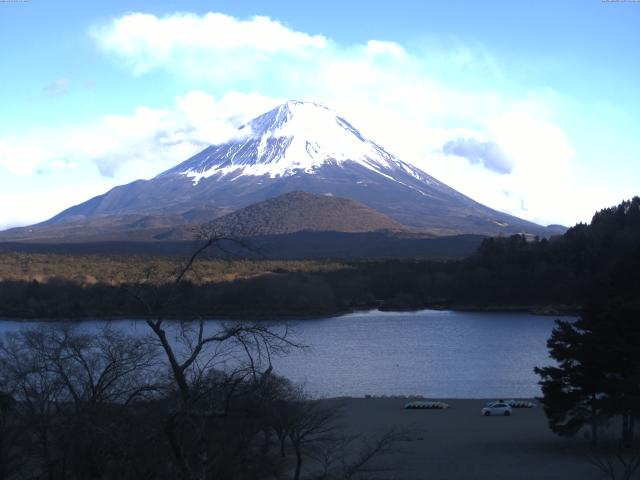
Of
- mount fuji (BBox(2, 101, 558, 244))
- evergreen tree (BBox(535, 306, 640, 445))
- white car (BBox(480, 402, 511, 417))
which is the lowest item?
white car (BBox(480, 402, 511, 417))

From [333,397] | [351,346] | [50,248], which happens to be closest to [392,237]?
[50,248]

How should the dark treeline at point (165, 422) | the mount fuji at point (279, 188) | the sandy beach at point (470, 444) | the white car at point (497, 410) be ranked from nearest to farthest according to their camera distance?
the dark treeline at point (165, 422)
the sandy beach at point (470, 444)
the white car at point (497, 410)
the mount fuji at point (279, 188)

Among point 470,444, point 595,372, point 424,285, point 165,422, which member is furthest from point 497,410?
point 424,285

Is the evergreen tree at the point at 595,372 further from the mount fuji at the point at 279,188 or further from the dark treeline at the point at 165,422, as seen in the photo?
the mount fuji at the point at 279,188

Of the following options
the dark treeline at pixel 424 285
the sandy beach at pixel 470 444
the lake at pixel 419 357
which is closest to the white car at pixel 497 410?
the sandy beach at pixel 470 444

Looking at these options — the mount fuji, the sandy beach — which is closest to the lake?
the sandy beach

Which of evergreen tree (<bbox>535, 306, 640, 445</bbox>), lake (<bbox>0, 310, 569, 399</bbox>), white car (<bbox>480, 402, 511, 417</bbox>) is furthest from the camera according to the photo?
lake (<bbox>0, 310, 569, 399</bbox>)

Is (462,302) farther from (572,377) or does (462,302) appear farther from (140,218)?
(140,218)

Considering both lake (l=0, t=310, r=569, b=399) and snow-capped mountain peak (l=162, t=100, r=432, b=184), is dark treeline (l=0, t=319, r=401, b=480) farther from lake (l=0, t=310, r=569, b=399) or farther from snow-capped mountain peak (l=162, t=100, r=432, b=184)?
snow-capped mountain peak (l=162, t=100, r=432, b=184)
